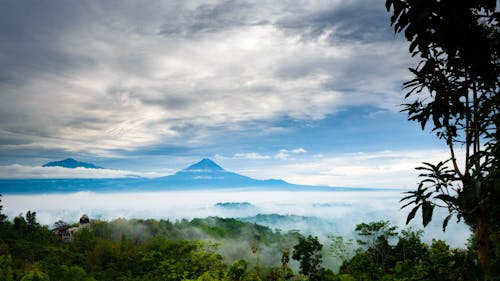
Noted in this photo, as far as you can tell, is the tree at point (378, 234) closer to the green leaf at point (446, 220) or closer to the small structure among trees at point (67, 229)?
the green leaf at point (446, 220)

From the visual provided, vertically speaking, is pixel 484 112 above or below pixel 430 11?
below

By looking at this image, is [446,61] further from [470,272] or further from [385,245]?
[385,245]

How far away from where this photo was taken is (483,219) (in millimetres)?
3318

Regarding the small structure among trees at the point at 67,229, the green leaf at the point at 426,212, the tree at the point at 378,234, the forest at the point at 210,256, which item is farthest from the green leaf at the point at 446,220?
the small structure among trees at the point at 67,229

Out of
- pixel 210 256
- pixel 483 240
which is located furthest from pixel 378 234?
pixel 483 240

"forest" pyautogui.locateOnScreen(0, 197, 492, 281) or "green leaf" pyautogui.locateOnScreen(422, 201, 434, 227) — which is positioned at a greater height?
"green leaf" pyautogui.locateOnScreen(422, 201, 434, 227)

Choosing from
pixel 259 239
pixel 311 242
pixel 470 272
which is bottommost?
pixel 259 239

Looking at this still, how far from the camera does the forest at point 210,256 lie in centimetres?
636

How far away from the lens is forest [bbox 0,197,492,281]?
6364 mm

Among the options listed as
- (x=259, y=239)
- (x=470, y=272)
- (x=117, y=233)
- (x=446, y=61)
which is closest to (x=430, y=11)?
(x=446, y=61)

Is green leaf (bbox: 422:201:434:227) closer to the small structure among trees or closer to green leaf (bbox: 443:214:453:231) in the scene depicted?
A: green leaf (bbox: 443:214:453:231)

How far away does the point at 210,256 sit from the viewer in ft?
29.1

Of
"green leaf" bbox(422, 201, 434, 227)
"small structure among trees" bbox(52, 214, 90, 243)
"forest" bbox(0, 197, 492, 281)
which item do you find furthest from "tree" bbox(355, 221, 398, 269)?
"small structure among trees" bbox(52, 214, 90, 243)

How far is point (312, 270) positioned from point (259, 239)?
9846 centimetres
